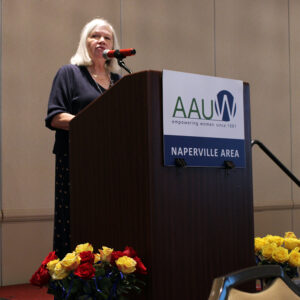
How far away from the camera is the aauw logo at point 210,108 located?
5.94 ft

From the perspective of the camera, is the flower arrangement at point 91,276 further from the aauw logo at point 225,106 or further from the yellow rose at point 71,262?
the aauw logo at point 225,106

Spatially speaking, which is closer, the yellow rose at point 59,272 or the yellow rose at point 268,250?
the yellow rose at point 59,272

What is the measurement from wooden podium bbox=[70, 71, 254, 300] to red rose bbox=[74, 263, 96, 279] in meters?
0.14

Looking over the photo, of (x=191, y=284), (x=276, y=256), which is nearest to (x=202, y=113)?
(x=191, y=284)

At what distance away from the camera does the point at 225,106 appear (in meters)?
1.93

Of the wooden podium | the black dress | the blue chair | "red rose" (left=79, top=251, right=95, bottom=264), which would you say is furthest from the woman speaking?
the blue chair

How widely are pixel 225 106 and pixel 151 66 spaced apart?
3.25 meters

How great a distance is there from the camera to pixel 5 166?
14.0 ft

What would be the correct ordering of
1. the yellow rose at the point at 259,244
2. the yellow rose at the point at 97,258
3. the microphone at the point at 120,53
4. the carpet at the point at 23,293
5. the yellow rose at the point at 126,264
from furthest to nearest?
the carpet at the point at 23,293
the yellow rose at the point at 259,244
the microphone at the point at 120,53
the yellow rose at the point at 97,258
the yellow rose at the point at 126,264

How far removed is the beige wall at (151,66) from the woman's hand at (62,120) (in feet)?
6.53

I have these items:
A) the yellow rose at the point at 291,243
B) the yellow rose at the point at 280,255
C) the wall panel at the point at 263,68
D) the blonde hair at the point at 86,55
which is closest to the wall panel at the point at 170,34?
the wall panel at the point at 263,68

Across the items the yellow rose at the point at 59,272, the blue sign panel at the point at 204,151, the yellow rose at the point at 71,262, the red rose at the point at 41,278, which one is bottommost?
the red rose at the point at 41,278

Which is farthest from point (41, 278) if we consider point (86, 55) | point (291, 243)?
point (291, 243)

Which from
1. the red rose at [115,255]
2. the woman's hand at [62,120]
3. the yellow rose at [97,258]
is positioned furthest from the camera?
the woman's hand at [62,120]
